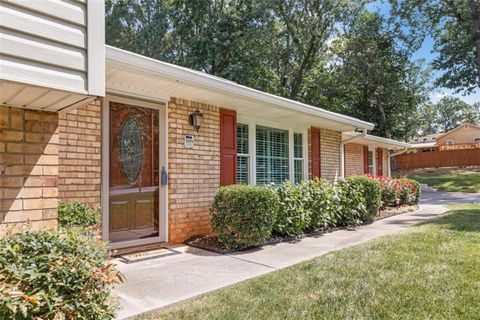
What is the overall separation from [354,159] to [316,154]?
3930 mm

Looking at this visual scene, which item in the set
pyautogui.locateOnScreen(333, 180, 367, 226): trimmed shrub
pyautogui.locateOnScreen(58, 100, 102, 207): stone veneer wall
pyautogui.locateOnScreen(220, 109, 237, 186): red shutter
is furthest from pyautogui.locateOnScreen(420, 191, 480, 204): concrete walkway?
pyautogui.locateOnScreen(58, 100, 102, 207): stone veneer wall

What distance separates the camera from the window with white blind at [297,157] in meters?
8.91

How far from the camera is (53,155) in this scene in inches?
105

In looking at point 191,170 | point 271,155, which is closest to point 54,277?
point 191,170

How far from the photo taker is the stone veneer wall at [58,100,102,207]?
438 centimetres

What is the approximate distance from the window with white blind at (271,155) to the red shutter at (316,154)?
113 cm

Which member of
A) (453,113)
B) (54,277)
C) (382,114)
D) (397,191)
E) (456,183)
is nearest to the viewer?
(54,277)

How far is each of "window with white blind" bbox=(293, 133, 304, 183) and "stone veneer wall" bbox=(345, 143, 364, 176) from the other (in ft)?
11.6

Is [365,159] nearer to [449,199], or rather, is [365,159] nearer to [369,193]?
[449,199]

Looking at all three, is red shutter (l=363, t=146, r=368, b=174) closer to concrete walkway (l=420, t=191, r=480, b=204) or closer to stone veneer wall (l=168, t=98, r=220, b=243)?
concrete walkway (l=420, t=191, r=480, b=204)

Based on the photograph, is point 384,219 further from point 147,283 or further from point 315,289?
point 147,283

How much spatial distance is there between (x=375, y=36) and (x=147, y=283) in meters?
21.8

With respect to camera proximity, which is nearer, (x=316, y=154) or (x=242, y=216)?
(x=242, y=216)

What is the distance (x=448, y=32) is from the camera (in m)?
20.7
